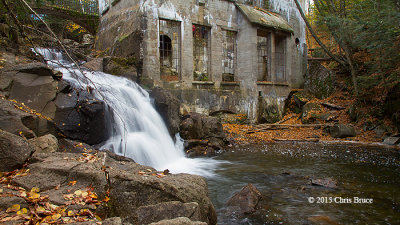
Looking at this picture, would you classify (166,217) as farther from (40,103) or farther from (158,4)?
(158,4)

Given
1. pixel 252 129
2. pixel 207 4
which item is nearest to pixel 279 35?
pixel 207 4

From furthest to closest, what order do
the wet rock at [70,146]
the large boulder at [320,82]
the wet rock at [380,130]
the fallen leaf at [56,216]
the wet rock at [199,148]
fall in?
the large boulder at [320,82] → the wet rock at [380,130] → the wet rock at [199,148] → the wet rock at [70,146] → the fallen leaf at [56,216]

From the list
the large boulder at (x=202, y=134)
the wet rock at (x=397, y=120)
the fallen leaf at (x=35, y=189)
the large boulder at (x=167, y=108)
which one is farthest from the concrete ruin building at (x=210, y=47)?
the fallen leaf at (x=35, y=189)

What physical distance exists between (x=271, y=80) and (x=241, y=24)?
3.70 m

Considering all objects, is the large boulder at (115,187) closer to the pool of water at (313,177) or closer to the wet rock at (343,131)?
the pool of water at (313,177)

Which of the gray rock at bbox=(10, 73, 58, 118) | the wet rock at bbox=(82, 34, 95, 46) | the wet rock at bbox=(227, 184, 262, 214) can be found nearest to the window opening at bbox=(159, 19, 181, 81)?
the gray rock at bbox=(10, 73, 58, 118)

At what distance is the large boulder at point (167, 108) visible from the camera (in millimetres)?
9305

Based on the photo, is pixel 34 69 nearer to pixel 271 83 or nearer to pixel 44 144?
pixel 44 144

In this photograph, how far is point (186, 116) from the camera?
33.5 feet

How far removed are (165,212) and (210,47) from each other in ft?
38.2

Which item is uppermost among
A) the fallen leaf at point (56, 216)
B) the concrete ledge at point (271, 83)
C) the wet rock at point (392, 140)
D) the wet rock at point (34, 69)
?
the concrete ledge at point (271, 83)

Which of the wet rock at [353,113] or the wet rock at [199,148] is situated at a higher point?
the wet rock at [353,113]

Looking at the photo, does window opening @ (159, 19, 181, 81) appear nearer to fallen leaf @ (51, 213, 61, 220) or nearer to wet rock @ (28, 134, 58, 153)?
wet rock @ (28, 134, 58, 153)

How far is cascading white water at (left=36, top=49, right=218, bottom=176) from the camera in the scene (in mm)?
6969
